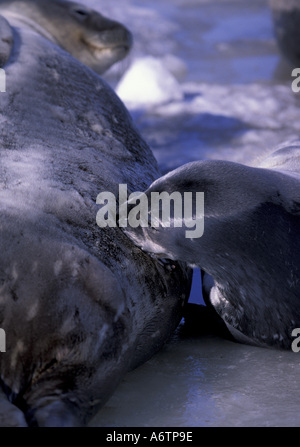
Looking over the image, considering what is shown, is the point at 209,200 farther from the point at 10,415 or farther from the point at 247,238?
the point at 10,415

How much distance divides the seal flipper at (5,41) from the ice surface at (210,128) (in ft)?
3.64

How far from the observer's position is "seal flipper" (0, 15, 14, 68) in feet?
8.63

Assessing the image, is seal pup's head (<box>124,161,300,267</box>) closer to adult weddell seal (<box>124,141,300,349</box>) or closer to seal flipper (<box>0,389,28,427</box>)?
adult weddell seal (<box>124,141,300,349</box>)

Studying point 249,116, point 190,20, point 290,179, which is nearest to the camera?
point 290,179

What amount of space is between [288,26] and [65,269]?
4867mm

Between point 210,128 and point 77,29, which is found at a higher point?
point 77,29

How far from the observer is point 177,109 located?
18.5ft

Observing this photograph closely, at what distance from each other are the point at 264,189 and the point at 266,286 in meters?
0.28

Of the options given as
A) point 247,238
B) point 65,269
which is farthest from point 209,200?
point 65,269

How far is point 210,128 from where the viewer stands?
5.18 metres

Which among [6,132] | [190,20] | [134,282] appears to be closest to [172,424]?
[134,282]

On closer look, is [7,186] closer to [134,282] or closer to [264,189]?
[134,282]

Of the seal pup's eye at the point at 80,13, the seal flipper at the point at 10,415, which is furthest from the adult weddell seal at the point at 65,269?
the seal pup's eye at the point at 80,13

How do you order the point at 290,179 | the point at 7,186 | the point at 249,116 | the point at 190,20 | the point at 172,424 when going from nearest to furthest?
1. the point at 172,424
2. the point at 7,186
3. the point at 290,179
4. the point at 249,116
5. the point at 190,20
